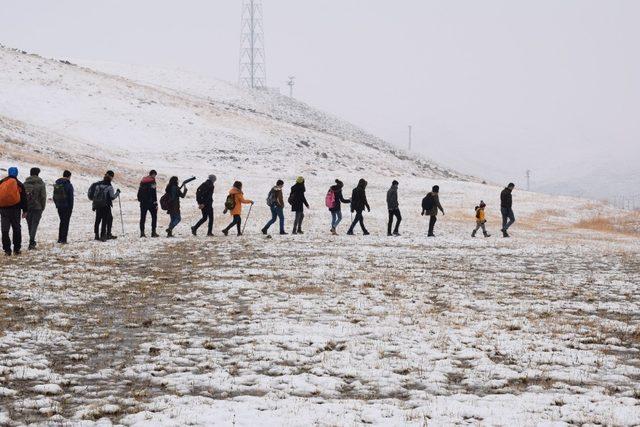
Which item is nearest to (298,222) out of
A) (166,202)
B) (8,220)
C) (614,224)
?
(166,202)

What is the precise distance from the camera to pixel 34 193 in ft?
65.5

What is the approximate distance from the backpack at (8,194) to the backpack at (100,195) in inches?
182

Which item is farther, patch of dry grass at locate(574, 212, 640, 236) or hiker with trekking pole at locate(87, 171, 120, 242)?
patch of dry grass at locate(574, 212, 640, 236)

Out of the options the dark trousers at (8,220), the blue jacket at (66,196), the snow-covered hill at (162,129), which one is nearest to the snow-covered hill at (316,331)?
the dark trousers at (8,220)

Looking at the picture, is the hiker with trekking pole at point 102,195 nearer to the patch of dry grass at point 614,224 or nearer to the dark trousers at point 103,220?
the dark trousers at point 103,220

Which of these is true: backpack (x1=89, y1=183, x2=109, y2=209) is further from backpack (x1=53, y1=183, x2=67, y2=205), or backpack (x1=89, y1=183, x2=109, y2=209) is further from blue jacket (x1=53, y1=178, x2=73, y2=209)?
backpack (x1=53, y1=183, x2=67, y2=205)

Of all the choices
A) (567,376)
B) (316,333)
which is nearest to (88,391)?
(316,333)

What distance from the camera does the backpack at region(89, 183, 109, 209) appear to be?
73.8ft

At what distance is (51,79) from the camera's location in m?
96.5

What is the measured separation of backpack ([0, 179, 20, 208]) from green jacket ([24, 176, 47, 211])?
6.08 feet

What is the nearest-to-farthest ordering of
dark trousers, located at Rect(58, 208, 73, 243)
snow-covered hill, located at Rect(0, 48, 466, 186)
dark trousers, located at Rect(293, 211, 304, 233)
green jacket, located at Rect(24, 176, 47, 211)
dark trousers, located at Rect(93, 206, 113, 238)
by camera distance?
green jacket, located at Rect(24, 176, 47, 211), dark trousers, located at Rect(58, 208, 73, 243), dark trousers, located at Rect(93, 206, 113, 238), dark trousers, located at Rect(293, 211, 304, 233), snow-covered hill, located at Rect(0, 48, 466, 186)

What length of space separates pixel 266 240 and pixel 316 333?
1441cm

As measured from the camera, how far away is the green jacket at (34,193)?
1984 centimetres

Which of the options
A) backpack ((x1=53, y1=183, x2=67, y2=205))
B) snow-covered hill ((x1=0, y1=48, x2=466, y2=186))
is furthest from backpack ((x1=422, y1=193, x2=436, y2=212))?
snow-covered hill ((x1=0, y1=48, x2=466, y2=186))
